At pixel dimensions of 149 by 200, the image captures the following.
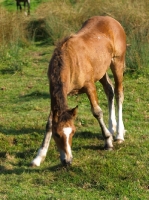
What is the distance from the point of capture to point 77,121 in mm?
7062

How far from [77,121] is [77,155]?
4.46ft

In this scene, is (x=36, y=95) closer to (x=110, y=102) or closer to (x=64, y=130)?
(x=110, y=102)

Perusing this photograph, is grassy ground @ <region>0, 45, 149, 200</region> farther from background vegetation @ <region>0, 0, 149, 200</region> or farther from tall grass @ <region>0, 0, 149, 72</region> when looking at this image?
tall grass @ <region>0, 0, 149, 72</region>

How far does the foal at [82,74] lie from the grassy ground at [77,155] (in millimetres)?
247

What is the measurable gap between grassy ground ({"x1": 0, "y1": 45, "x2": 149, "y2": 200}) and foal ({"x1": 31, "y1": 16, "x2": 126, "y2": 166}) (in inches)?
9.7

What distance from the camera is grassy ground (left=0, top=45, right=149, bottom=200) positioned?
4.84m

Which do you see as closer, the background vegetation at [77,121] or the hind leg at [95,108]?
the background vegetation at [77,121]

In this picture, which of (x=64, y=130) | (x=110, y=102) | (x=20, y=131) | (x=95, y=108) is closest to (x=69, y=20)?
(x=110, y=102)

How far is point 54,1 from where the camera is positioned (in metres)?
16.0

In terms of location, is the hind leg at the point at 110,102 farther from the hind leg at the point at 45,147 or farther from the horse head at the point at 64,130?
the horse head at the point at 64,130

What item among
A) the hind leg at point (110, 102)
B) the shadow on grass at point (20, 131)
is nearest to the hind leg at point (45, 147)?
the shadow on grass at point (20, 131)

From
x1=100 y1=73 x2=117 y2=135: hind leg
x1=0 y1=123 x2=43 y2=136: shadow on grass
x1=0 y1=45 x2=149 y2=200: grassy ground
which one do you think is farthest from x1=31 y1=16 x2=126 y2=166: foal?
x1=0 y1=123 x2=43 y2=136: shadow on grass

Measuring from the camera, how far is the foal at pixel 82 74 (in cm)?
494

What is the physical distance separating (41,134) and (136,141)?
1.39 m
